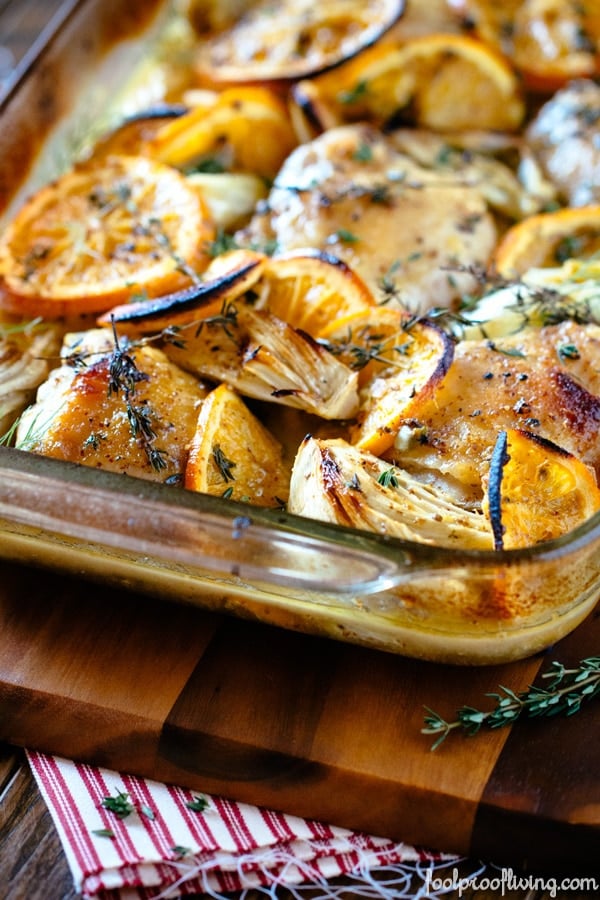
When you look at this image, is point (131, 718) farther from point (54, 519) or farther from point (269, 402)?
point (269, 402)

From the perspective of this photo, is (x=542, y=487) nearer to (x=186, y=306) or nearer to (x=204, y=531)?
(x=204, y=531)

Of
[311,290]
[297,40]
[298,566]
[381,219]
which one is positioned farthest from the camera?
[297,40]

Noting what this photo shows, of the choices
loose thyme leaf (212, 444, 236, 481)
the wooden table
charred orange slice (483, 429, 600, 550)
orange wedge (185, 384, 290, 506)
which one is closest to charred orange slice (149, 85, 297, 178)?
orange wedge (185, 384, 290, 506)

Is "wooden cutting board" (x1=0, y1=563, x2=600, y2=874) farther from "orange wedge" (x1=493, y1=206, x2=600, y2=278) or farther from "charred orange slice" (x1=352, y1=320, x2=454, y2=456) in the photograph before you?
"orange wedge" (x1=493, y1=206, x2=600, y2=278)

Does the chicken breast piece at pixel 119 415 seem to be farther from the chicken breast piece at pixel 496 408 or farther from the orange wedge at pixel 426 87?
the orange wedge at pixel 426 87

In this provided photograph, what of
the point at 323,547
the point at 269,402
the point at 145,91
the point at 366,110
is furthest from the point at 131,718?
the point at 145,91

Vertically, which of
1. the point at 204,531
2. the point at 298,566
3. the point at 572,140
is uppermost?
the point at 204,531

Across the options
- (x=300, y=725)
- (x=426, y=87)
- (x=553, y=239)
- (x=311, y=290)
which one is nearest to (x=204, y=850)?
(x=300, y=725)
